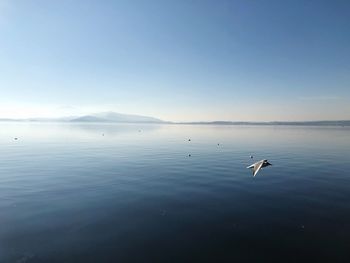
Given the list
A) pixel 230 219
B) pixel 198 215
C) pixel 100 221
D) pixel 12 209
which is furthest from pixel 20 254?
pixel 230 219

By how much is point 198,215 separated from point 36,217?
44.5 feet

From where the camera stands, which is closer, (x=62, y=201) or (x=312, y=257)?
(x=312, y=257)

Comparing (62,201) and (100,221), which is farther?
(62,201)

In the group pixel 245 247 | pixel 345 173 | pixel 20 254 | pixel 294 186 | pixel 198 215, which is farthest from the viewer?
pixel 345 173

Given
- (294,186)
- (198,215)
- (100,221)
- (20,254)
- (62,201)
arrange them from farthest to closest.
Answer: (294,186) → (62,201) → (198,215) → (100,221) → (20,254)

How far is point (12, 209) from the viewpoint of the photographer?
2486 cm

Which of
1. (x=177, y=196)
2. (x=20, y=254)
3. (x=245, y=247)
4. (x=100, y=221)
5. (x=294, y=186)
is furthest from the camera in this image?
(x=294, y=186)

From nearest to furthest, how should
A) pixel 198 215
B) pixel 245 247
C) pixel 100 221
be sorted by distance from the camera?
pixel 245 247
pixel 100 221
pixel 198 215

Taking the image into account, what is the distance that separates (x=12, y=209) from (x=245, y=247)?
2033 centimetres

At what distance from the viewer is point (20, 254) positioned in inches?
659

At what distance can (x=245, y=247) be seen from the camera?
18156mm

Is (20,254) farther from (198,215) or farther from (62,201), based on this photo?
(198,215)

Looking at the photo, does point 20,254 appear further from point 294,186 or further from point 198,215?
point 294,186

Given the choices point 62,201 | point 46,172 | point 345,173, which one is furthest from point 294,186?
point 46,172
